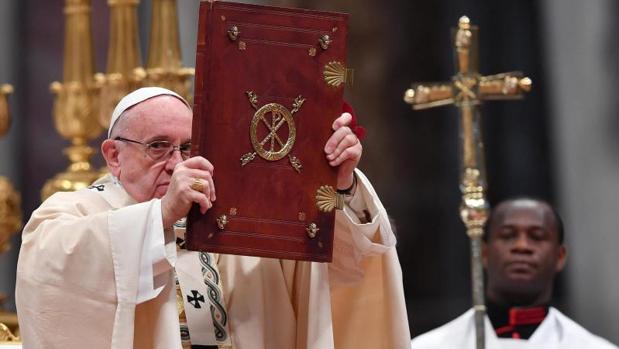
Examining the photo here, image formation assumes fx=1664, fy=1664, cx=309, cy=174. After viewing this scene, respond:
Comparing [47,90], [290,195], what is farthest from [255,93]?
[47,90]

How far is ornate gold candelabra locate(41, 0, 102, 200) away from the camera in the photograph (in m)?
7.88

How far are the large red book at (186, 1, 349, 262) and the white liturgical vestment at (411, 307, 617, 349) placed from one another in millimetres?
2889

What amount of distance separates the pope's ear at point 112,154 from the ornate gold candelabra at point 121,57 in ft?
7.89

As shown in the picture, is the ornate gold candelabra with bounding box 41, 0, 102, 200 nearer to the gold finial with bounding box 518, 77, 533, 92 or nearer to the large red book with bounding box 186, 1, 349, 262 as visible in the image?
the gold finial with bounding box 518, 77, 533, 92

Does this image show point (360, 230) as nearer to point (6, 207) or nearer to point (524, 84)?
point (524, 84)

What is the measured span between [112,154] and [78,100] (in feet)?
8.70

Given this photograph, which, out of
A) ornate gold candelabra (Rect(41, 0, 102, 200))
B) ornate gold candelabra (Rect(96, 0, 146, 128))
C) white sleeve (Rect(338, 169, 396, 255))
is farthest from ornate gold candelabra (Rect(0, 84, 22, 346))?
white sleeve (Rect(338, 169, 396, 255))

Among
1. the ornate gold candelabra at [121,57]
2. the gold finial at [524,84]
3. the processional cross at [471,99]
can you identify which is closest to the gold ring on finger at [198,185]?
the processional cross at [471,99]

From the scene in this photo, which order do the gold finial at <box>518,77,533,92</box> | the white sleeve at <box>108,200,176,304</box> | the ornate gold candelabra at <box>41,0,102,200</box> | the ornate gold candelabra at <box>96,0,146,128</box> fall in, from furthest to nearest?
1. the ornate gold candelabra at <box>41,0,102,200</box>
2. the ornate gold candelabra at <box>96,0,146,128</box>
3. the gold finial at <box>518,77,533,92</box>
4. the white sleeve at <box>108,200,176,304</box>

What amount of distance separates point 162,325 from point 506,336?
3.12 meters

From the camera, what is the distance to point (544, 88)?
8750mm

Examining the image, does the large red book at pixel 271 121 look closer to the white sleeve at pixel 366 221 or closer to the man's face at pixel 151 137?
the white sleeve at pixel 366 221

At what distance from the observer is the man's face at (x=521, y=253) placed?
24.8ft

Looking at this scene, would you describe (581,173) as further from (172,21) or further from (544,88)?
(172,21)
